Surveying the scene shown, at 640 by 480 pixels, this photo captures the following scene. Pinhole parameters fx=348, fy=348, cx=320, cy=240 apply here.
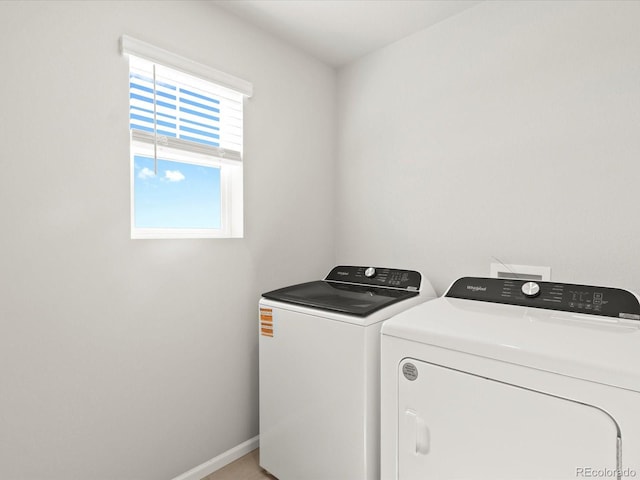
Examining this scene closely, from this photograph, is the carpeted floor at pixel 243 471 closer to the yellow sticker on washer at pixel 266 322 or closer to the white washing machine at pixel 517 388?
the yellow sticker on washer at pixel 266 322

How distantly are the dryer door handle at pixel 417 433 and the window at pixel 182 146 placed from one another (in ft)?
3.96

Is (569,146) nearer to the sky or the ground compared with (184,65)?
nearer to the ground

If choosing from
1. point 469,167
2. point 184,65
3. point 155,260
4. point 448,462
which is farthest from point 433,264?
point 184,65

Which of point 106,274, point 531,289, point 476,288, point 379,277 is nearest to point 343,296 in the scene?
point 379,277

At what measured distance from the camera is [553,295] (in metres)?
1.40

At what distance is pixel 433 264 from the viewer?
196 centimetres

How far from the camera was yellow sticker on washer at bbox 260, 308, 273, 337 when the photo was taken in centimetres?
174

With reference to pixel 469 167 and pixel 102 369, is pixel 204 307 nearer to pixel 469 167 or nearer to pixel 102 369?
pixel 102 369

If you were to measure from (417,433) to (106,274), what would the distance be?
1331 millimetres

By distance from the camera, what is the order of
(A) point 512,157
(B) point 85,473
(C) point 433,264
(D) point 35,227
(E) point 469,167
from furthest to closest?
(C) point 433,264
(E) point 469,167
(A) point 512,157
(B) point 85,473
(D) point 35,227

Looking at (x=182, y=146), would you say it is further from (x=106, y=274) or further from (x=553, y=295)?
(x=553, y=295)

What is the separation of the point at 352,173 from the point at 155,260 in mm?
1349

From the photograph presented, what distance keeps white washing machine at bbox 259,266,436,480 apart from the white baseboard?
6.7 inches

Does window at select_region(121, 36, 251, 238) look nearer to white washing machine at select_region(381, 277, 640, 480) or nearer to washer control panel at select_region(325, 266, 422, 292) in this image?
washer control panel at select_region(325, 266, 422, 292)
